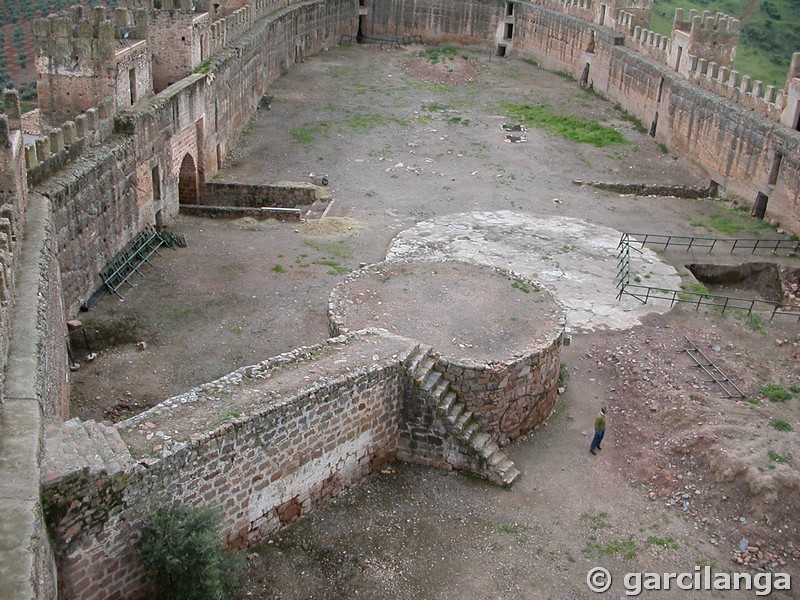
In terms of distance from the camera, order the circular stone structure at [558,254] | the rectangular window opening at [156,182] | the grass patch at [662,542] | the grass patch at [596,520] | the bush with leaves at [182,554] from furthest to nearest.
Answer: the rectangular window opening at [156,182]
the circular stone structure at [558,254]
the grass patch at [596,520]
the grass patch at [662,542]
the bush with leaves at [182,554]

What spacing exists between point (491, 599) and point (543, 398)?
433 centimetres

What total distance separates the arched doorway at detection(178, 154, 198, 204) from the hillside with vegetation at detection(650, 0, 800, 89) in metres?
35.0

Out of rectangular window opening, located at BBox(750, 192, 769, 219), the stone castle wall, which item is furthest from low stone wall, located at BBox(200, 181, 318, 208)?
rectangular window opening, located at BBox(750, 192, 769, 219)

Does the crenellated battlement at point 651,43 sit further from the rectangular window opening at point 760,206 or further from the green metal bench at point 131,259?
the green metal bench at point 131,259

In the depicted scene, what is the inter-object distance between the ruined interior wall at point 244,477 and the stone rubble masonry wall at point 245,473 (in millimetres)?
13

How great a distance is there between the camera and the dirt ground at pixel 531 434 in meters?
11.4

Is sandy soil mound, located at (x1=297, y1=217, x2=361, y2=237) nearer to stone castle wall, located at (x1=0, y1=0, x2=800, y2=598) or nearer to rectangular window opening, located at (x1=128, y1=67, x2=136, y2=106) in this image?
stone castle wall, located at (x1=0, y1=0, x2=800, y2=598)

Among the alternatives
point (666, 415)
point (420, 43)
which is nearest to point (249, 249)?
point (666, 415)

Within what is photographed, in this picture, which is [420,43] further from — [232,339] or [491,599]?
[491,599]

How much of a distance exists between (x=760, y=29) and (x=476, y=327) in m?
48.8

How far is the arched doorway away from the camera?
75.8 ft

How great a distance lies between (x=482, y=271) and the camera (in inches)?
663

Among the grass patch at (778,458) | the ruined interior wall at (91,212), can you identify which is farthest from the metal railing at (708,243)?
the ruined interior wall at (91,212)

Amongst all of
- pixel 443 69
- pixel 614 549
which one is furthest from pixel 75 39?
pixel 443 69
